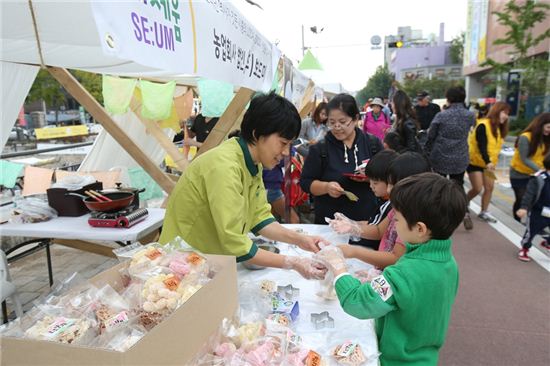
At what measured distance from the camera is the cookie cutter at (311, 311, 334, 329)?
1.41m

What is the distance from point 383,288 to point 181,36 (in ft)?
3.64

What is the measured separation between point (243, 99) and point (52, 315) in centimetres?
253

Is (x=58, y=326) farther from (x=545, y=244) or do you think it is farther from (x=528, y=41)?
(x=528, y=41)

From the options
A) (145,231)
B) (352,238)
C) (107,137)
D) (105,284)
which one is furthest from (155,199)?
(105,284)

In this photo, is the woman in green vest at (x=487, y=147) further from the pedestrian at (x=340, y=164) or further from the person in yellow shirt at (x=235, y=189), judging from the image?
the person in yellow shirt at (x=235, y=189)

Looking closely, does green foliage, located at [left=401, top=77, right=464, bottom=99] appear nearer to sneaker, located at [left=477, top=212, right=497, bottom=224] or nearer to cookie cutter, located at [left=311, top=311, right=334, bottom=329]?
sneaker, located at [left=477, top=212, right=497, bottom=224]

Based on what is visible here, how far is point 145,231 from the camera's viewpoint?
3057 mm

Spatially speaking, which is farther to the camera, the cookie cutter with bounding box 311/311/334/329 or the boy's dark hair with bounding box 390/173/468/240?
the cookie cutter with bounding box 311/311/334/329

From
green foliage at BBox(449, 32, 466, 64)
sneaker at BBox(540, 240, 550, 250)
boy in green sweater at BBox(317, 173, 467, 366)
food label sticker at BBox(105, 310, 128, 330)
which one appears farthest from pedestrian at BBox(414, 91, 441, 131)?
green foliage at BBox(449, 32, 466, 64)

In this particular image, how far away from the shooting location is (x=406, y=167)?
6.13 ft

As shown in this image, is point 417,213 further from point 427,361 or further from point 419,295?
point 427,361

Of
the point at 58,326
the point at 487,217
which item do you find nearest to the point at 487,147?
the point at 487,217

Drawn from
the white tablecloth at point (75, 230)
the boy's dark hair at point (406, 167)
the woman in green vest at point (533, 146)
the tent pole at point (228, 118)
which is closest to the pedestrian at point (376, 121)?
the woman in green vest at point (533, 146)

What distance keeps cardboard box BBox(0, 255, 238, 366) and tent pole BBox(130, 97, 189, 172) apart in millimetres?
3043
